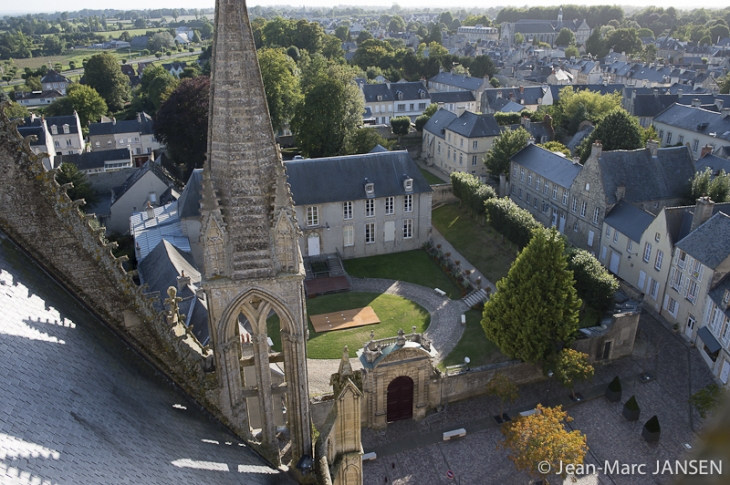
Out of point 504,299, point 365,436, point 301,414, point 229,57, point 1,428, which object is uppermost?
point 229,57

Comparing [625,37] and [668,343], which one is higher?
[625,37]

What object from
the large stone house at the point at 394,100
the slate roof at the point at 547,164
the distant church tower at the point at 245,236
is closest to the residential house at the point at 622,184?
the slate roof at the point at 547,164

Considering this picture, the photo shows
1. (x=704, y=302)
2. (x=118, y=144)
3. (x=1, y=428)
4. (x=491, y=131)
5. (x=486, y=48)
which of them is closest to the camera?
(x=1, y=428)

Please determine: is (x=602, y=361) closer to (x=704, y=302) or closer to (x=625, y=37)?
(x=704, y=302)

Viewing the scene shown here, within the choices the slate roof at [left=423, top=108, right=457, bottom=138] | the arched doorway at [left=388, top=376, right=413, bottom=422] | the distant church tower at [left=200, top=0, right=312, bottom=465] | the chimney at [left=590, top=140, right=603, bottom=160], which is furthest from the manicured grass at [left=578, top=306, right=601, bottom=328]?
the slate roof at [left=423, top=108, right=457, bottom=138]

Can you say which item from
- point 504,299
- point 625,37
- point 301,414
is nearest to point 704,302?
point 504,299

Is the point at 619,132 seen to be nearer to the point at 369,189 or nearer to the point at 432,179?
the point at 432,179
